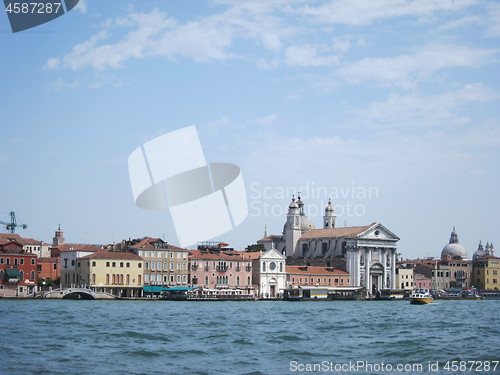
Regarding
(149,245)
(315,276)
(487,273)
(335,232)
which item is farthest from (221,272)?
(487,273)

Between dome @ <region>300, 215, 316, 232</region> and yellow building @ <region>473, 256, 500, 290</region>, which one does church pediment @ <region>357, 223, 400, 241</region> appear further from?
yellow building @ <region>473, 256, 500, 290</region>

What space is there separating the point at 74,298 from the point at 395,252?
37338 millimetres

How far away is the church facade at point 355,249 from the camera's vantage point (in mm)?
84562

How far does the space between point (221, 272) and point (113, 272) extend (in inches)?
428

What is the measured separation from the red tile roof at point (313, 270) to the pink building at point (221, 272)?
5.02 m

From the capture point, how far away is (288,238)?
93.2 metres

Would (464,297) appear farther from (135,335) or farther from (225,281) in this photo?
(135,335)

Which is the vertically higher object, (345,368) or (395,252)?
(395,252)

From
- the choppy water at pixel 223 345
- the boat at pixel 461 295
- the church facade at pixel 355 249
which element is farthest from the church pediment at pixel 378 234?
the choppy water at pixel 223 345

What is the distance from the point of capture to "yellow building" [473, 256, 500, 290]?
10706 cm

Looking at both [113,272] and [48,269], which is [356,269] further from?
[48,269]

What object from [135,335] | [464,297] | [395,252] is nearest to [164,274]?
[395,252]

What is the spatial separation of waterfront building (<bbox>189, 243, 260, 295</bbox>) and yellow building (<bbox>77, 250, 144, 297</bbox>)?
5.76m

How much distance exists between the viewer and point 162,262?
236 feet
